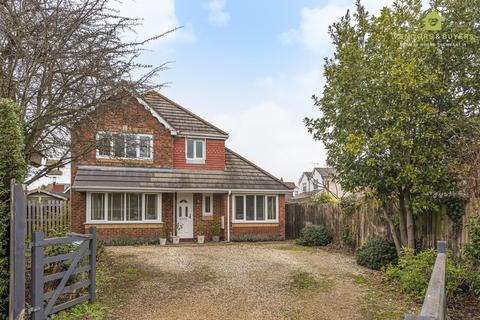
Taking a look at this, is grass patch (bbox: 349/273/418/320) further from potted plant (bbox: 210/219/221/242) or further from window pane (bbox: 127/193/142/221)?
window pane (bbox: 127/193/142/221)

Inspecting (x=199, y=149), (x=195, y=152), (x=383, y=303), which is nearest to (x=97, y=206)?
(x=195, y=152)

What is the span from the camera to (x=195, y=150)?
66.3 ft

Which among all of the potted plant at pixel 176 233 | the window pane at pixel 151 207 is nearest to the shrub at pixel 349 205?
the potted plant at pixel 176 233

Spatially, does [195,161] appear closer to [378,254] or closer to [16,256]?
[378,254]

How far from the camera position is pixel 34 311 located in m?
5.83

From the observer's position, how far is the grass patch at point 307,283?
9.19 m

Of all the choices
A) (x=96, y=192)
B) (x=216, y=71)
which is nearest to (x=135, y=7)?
(x=216, y=71)

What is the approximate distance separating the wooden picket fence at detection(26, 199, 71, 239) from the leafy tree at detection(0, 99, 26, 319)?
8.52 m

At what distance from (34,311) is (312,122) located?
903cm

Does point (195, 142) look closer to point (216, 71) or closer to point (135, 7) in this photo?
point (216, 71)

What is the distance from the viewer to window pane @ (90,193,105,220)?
57.5 ft

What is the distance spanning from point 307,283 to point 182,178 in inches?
419

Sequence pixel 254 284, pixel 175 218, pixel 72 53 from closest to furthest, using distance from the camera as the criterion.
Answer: pixel 72 53
pixel 254 284
pixel 175 218

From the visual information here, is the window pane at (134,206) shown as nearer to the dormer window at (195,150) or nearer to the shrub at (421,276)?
the dormer window at (195,150)
